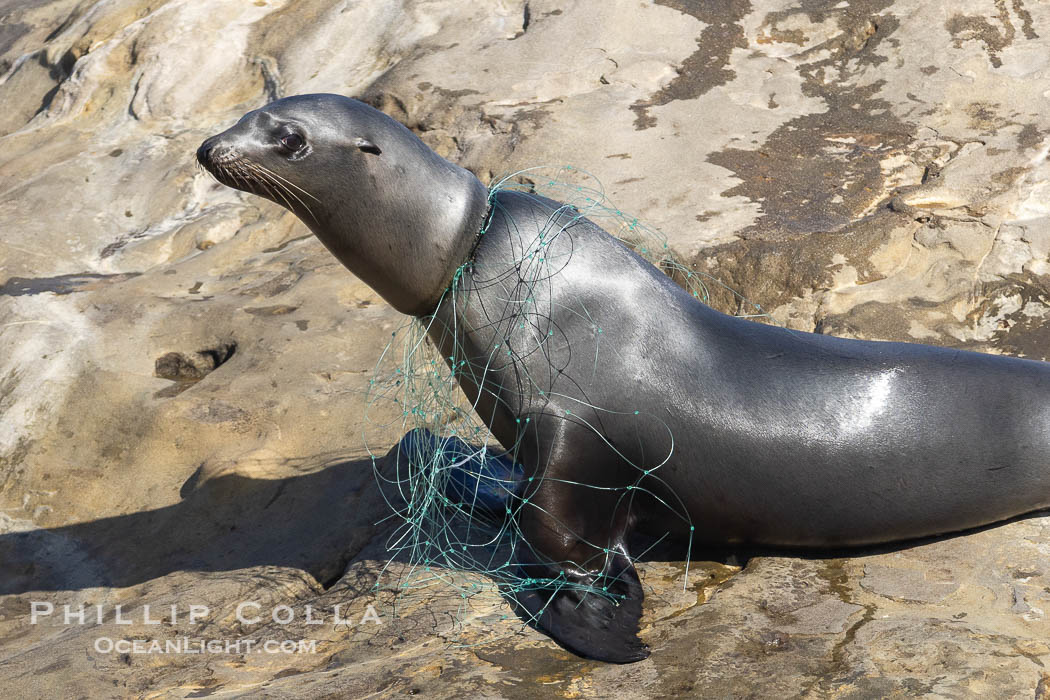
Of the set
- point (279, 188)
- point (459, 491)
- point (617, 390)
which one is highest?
point (279, 188)

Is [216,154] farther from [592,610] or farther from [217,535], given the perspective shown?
[217,535]

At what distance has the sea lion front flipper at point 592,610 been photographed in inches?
126

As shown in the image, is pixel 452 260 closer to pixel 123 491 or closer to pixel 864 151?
pixel 123 491

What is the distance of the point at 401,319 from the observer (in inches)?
242

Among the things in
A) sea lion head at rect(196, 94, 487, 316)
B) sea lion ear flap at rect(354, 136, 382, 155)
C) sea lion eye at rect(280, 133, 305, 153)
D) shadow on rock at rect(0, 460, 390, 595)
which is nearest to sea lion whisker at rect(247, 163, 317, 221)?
sea lion head at rect(196, 94, 487, 316)

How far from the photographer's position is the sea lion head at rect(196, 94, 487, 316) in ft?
11.4

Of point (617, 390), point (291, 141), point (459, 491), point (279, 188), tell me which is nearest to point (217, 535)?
point (459, 491)

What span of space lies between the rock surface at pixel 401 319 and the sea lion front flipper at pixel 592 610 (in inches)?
3.0

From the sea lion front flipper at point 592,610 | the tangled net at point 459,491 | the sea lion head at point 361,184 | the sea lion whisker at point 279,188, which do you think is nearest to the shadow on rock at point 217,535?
the tangled net at point 459,491

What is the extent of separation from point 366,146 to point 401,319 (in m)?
2.71

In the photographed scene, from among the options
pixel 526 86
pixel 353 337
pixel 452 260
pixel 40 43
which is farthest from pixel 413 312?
pixel 40 43

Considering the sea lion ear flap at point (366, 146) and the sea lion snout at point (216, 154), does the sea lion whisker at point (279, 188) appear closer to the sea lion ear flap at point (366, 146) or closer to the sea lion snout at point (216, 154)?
the sea lion snout at point (216, 154)

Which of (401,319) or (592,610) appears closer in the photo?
(592,610)

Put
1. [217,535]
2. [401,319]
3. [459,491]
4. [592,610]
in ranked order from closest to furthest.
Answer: [592,610] → [459,491] → [217,535] → [401,319]
